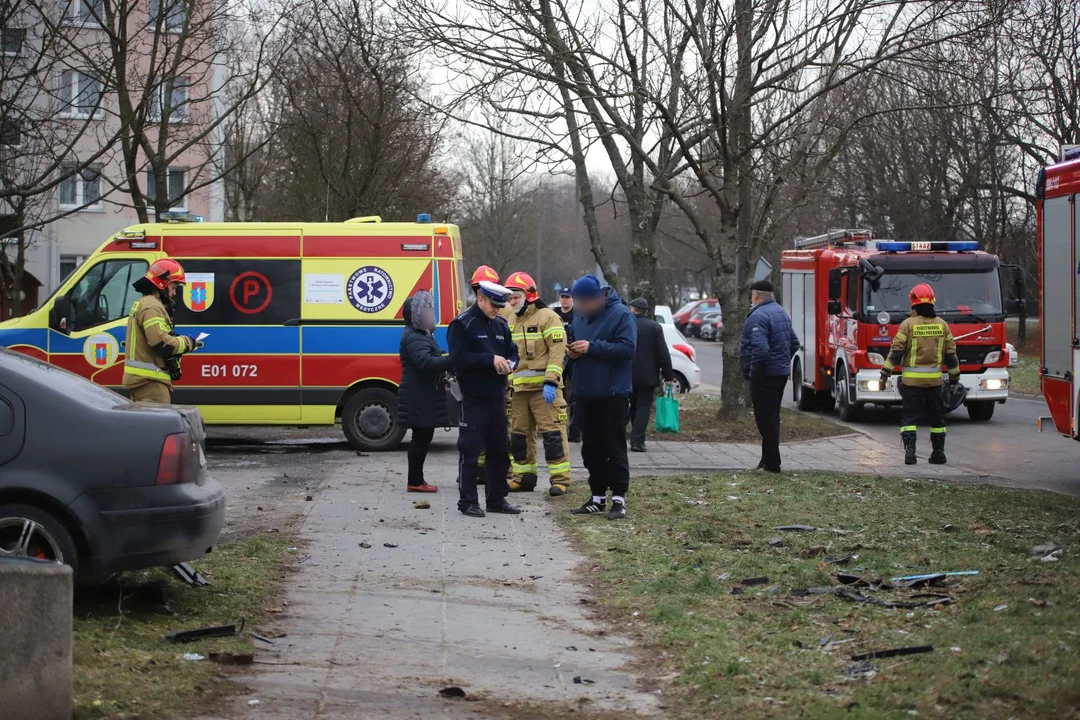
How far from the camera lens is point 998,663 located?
17.4 ft

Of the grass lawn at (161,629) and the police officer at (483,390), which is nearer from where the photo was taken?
the grass lawn at (161,629)

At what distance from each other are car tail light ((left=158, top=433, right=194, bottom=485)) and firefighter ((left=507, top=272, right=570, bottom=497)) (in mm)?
4339

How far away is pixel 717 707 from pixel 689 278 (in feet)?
254

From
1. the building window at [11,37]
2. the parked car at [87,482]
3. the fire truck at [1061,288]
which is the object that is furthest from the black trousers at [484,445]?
the building window at [11,37]

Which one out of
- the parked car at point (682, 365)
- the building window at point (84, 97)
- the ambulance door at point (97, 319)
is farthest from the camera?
the parked car at point (682, 365)

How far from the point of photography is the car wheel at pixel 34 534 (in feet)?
20.8

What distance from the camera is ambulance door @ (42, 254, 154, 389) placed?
14.9 m

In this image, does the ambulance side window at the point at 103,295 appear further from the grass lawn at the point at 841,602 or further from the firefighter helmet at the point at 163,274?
the grass lawn at the point at 841,602

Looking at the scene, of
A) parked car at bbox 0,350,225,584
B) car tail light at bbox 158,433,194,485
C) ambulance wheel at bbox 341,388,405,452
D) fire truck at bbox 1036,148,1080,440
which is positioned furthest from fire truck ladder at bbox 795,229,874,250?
parked car at bbox 0,350,225,584

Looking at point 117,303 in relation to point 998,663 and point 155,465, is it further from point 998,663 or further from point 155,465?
point 998,663

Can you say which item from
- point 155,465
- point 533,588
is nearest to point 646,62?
point 533,588

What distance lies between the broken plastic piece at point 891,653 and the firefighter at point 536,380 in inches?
202

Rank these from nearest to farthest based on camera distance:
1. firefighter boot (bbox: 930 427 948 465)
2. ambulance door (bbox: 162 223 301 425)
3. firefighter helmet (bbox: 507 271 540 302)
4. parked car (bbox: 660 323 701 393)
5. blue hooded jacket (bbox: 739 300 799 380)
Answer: firefighter helmet (bbox: 507 271 540 302) → blue hooded jacket (bbox: 739 300 799 380) → firefighter boot (bbox: 930 427 948 465) → ambulance door (bbox: 162 223 301 425) → parked car (bbox: 660 323 701 393)

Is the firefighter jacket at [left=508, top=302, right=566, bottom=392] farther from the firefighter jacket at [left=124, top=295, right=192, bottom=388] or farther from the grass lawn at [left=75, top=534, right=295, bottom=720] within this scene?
the grass lawn at [left=75, top=534, right=295, bottom=720]
